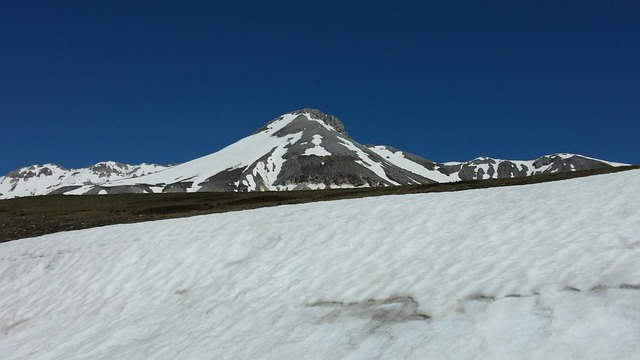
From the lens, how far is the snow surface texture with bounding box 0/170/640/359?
818 cm

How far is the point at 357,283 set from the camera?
39.8 feet

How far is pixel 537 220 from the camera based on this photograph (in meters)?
13.8

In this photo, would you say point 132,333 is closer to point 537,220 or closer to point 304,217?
point 304,217

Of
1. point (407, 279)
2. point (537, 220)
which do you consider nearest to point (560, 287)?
point (407, 279)

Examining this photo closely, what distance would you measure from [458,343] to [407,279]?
11.5ft

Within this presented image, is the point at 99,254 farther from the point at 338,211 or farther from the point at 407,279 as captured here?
the point at 407,279

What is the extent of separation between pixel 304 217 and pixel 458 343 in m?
12.3

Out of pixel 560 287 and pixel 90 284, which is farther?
pixel 90 284

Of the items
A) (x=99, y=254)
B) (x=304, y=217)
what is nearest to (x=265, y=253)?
(x=304, y=217)

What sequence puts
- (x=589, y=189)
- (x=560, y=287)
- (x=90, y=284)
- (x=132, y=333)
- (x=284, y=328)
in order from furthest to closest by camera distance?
(x=90, y=284) < (x=589, y=189) < (x=132, y=333) < (x=284, y=328) < (x=560, y=287)

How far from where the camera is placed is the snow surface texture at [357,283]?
8180 mm

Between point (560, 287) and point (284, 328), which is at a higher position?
point (560, 287)

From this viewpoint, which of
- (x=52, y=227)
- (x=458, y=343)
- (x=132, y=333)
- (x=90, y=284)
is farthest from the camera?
(x=52, y=227)

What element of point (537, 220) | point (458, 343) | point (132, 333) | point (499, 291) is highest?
point (537, 220)
